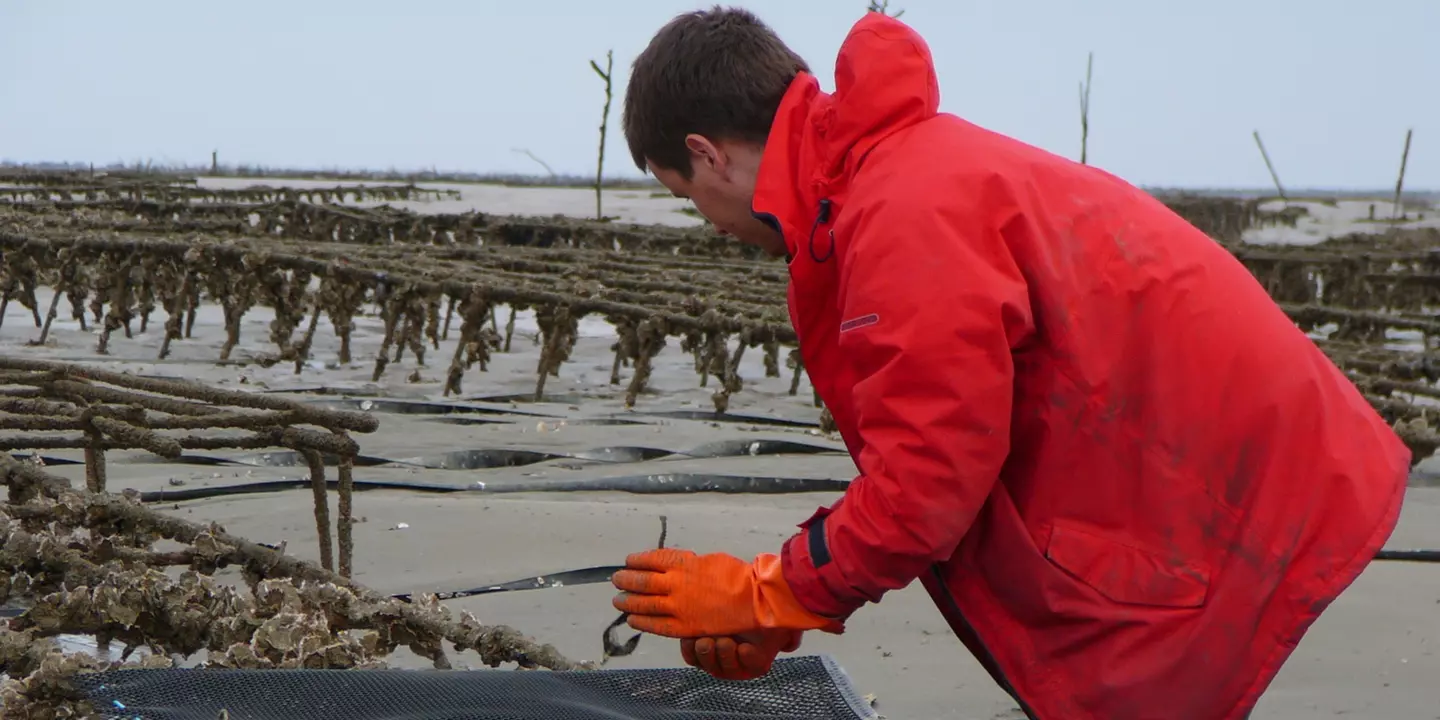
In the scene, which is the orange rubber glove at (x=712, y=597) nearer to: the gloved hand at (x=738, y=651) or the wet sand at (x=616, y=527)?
the gloved hand at (x=738, y=651)

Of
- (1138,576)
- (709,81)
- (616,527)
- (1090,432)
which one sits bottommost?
(616,527)

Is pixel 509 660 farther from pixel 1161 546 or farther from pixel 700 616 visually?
pixel 1161 546

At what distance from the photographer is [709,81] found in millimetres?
1730

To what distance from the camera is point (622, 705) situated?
2.38 meters

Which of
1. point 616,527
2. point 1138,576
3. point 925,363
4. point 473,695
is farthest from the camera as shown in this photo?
point 616,527

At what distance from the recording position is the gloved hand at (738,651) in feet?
→ 5.89

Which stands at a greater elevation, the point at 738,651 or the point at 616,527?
the point at 738,651

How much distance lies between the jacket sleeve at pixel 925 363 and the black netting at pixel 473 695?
0.86 m

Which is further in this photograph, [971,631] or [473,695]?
[473,695]

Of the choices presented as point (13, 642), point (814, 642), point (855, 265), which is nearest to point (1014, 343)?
point (855, 265)

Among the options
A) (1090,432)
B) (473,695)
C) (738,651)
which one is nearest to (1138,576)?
(1090,432)

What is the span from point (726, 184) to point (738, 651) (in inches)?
23.3

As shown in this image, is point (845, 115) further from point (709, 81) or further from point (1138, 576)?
point (1138, 576)

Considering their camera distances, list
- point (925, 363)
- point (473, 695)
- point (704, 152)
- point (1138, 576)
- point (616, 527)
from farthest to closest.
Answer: point (616, 527)
point (473, 695)
point (704, 152)
point (1138, 576)
point (925, 363)
